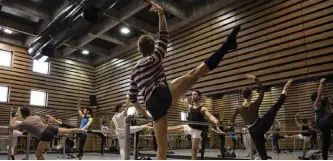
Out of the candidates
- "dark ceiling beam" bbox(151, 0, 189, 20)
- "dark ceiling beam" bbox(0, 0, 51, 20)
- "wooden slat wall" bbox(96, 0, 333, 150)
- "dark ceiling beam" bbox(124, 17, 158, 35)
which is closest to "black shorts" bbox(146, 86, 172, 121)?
"wooden slat wall" bbox(96, 0, 333, 150)

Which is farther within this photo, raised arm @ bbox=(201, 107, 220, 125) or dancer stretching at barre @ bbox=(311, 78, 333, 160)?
dancer stretching at barre @ bbox=(311, 78, 333, 160)

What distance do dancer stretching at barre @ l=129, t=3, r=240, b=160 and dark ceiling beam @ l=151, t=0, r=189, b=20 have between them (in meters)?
6.69

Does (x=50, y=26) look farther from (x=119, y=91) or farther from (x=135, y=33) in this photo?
(x=119, y=91)

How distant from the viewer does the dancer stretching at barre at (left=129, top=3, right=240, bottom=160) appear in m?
1.96

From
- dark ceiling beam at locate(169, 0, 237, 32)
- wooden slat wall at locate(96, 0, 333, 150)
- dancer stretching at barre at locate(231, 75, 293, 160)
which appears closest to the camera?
dancer stretching at barre at locate(231, 75, 293, 160)

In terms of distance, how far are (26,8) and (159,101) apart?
900cm

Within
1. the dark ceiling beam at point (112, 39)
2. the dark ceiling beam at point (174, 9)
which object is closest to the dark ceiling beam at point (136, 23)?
the dark ceiling beam at point (112, 39)

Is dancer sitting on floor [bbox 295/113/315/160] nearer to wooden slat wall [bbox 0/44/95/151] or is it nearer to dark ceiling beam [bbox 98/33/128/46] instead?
dark ceiling beam [bbox 98/33/128/46]

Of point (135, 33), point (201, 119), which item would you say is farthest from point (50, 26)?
point (201, 119)

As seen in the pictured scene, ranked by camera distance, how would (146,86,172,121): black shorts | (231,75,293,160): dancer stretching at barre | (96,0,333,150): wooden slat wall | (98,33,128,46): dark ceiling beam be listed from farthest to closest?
(98,33,128,46): dark ceiling beam < (96,0,333,150): wooden slat wall < (231,75,293,160): dancer stretching at barre < (146,86,172,121): black shorts

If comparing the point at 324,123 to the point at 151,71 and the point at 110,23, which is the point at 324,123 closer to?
the point at 151,71

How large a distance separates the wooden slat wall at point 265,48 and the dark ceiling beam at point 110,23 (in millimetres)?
1920

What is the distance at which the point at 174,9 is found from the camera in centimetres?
899

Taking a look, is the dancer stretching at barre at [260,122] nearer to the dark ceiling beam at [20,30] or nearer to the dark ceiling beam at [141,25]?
the dark ceiling beam at [141,25]
